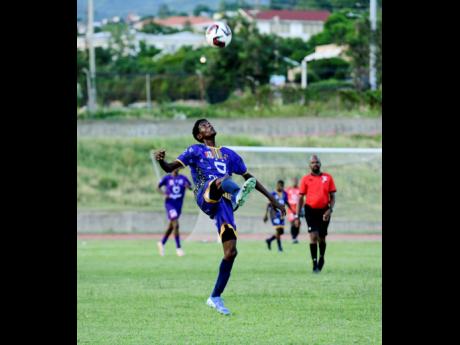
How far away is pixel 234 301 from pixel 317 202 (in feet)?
17.0

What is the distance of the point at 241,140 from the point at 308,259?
23628 millimetres

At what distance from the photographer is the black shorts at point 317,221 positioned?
65.1 ft

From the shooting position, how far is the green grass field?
1173 cm

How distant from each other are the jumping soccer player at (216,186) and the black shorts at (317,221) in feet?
21.2

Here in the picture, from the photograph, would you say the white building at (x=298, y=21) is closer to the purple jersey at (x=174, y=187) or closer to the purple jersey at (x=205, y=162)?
the purple jersey at (x=174, y=187)

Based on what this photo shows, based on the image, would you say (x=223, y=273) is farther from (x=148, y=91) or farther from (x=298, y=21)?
(x=298, y=21)

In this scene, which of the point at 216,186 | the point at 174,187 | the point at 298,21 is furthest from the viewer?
the point at 298,21

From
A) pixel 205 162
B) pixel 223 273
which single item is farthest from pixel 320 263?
pixel 205 162

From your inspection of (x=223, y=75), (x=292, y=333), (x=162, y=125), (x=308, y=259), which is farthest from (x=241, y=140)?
(x=292, y=333)

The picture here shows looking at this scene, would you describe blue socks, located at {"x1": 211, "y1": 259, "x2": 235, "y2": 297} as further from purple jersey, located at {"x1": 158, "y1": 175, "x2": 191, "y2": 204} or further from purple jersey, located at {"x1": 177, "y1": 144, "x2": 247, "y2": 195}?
purple jersey, located at {"x1": 158, "y1": 175, "x2": 191, "y2": 204}

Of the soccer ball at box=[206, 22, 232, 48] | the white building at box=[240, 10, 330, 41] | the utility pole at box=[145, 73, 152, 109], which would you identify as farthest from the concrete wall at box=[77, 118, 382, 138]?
the white building at box=[240, 10, 330, 41]

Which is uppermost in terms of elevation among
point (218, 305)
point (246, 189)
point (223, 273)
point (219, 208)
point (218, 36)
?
point (218, 36)

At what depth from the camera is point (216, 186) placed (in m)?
13.1
